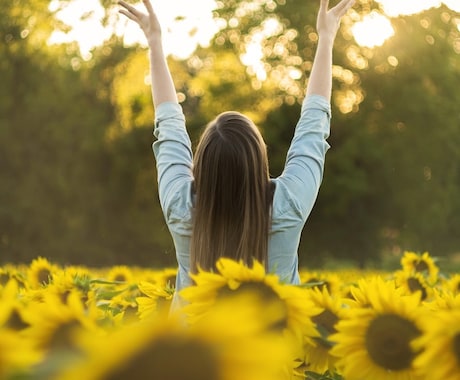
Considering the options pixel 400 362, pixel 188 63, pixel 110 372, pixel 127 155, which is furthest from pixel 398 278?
pixel 188 63

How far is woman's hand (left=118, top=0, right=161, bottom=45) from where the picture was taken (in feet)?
9.52

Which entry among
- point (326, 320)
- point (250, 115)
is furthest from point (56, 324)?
point (250, 115)

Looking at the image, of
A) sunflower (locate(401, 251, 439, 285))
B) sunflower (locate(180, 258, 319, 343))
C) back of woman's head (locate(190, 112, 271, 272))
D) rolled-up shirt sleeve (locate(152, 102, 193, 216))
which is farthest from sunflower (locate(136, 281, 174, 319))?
sunflower (locate(401, 251, 439, 285))

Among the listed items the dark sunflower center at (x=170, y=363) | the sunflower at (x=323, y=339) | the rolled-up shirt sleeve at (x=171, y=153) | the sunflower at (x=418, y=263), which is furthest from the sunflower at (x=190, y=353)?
the sunflower at (x=418, y=263)

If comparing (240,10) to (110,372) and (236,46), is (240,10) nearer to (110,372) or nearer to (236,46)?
(236,46)

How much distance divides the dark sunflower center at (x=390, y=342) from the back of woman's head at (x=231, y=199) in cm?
63

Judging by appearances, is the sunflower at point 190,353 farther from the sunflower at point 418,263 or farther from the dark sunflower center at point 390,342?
the sunflower at point 418,263

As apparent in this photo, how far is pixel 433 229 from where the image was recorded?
2105 centimetres

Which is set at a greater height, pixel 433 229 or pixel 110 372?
pixel 110 372

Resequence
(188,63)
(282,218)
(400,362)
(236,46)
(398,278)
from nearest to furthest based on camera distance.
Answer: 1. (400,362)
2. (282,218)
3. (398,278)
4. (236,46)
5. (188,63)

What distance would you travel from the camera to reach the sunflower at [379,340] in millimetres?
1399

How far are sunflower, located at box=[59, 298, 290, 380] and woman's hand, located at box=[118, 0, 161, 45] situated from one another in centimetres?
225

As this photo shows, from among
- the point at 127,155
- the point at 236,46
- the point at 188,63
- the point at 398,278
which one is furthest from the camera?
the point at 188,63

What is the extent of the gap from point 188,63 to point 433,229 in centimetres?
816
